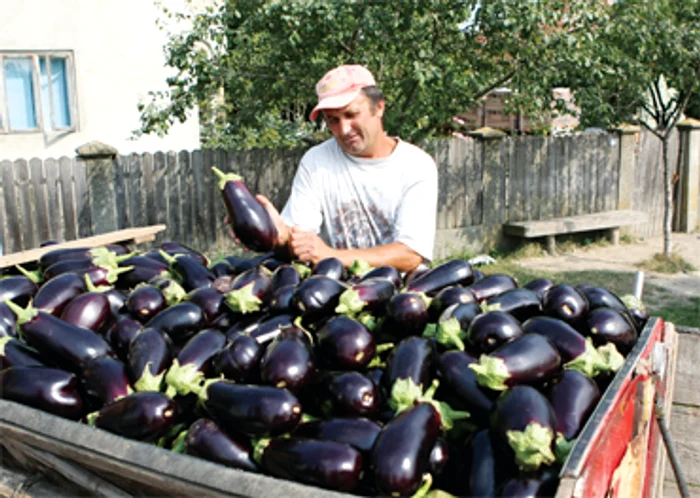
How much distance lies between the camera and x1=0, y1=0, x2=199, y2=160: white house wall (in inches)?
417

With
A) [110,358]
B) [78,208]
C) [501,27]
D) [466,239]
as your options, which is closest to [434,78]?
[501,27]

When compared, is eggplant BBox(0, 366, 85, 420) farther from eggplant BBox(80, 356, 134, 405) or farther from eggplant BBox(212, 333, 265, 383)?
eggplant BBox(212, 333, 265, 383)

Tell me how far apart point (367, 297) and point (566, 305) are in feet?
1.79

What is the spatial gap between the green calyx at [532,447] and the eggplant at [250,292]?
92 cm

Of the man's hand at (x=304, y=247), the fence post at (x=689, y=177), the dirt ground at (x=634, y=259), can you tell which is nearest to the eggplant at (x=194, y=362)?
the man's hand at (x=304, y=247)

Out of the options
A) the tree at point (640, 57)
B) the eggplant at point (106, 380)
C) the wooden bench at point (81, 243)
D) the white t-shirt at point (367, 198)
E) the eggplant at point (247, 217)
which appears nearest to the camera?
the eggplant at point (106, 380)

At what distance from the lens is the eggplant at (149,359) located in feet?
5.85

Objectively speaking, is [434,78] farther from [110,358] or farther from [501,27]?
[110,358]

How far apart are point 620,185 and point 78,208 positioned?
7.22 m

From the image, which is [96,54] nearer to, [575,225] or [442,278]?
[575,225]

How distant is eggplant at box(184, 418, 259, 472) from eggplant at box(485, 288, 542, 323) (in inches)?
31.4

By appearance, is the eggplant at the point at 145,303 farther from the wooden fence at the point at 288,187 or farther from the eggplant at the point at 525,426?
the wooden fence at the point at 288,187

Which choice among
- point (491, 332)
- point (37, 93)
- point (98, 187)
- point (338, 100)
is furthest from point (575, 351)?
point (37, 93)

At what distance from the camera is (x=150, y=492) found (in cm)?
154
